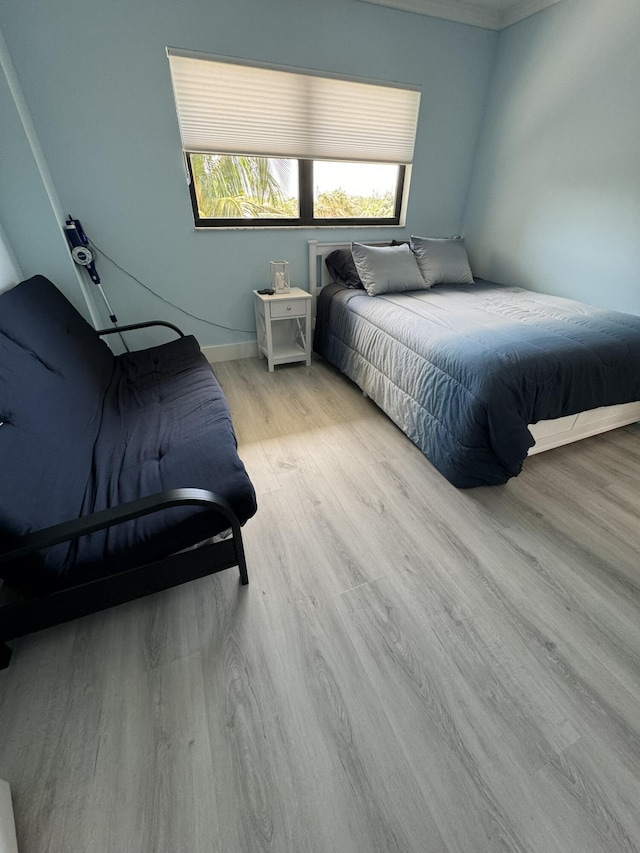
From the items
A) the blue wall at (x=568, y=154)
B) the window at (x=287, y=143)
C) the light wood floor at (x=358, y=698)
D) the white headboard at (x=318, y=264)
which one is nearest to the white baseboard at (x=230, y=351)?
the white headboard at (x=318, y=264)

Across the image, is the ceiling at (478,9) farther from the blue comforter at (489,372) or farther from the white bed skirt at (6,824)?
the white bed skirt at (6,824)

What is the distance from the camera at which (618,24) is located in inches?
82.0

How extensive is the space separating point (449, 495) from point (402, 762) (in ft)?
3.44

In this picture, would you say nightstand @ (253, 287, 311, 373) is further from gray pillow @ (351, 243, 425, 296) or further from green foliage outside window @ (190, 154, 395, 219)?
green foliage outside window @ (190, 154, 395, 219)

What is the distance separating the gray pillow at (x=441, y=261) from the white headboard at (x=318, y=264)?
0.38 m

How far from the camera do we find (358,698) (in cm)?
99

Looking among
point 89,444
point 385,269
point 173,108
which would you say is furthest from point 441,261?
point 89,444

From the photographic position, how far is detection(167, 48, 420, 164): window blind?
222cm

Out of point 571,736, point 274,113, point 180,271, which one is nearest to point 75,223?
point 180,271

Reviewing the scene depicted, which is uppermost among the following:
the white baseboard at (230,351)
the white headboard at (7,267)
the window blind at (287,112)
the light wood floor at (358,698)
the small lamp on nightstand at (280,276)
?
the window blind at (287,112)

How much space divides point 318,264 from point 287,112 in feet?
3.34

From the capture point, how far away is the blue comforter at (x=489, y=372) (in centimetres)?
154

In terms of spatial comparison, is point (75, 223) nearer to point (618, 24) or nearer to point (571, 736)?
point (571, 736)

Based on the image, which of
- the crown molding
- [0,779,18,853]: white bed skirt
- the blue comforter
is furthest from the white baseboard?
the crown molding
